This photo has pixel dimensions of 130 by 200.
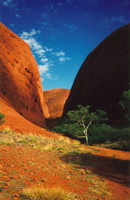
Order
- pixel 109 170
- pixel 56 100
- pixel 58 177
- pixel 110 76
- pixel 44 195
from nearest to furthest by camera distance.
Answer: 1. pixel 44 195
2. pixel 58 177
3. pixel 109 170
4. pixel 110 76
5. pixel 56 100

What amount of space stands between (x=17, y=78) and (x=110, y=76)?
18.7m

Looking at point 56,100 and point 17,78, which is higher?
point 56,100

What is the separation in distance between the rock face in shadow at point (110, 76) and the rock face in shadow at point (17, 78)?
10.9m

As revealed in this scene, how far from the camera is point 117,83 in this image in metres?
25.1

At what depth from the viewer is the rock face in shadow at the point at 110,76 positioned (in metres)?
24.4

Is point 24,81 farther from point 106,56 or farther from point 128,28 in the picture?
point 128,28

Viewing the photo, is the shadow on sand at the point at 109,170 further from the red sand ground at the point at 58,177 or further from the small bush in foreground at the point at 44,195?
the small bush in foreground at the point at 44,195

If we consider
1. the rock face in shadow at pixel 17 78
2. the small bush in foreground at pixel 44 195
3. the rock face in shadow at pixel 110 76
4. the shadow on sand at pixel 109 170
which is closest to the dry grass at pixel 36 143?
the shadow on sand at pixel 109 170

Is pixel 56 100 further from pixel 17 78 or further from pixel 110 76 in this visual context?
pixel 110 76

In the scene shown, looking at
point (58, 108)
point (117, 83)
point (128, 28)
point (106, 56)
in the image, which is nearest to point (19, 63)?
point (106, 56)

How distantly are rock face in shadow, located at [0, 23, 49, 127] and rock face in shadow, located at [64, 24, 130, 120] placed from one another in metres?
10.9

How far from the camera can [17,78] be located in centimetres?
2805

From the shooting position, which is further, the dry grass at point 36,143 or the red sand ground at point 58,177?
the dry grass at point 36,143

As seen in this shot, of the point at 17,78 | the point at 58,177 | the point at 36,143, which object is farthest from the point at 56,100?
the point at 58,177
